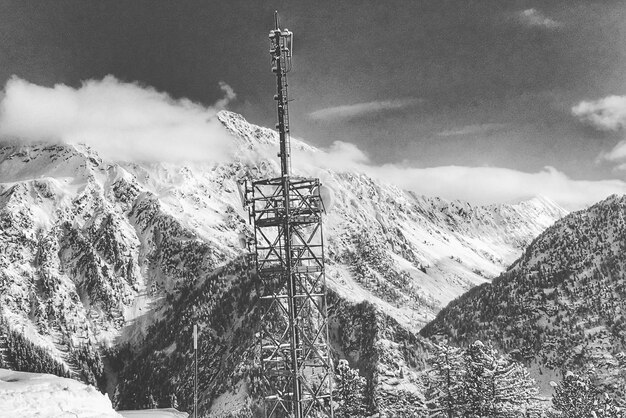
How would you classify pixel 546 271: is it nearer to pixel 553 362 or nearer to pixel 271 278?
pixel 553 362

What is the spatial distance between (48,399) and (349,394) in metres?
32.5

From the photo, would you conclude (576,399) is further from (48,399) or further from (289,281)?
(48,399)

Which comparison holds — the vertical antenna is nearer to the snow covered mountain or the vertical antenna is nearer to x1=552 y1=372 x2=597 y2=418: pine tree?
x1=552 y1=372 x2=597 y2=418: pine tree

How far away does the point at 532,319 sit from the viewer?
178 m

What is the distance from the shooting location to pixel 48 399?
717 inches

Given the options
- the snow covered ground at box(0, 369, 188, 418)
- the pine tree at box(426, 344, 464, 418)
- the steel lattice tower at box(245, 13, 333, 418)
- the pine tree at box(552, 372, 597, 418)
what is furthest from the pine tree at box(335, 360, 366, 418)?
the snow covered ground at box(0, 369, 188, 418)

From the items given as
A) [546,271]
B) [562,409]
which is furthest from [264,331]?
[546,271]

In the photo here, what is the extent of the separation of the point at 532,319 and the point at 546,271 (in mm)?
21585

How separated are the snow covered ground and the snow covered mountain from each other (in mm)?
140603

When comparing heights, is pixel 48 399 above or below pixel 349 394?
above

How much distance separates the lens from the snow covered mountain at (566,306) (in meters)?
156

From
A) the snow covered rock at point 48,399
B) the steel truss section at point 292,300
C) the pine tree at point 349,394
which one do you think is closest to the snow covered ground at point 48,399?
the snow covered rock at point 48,399

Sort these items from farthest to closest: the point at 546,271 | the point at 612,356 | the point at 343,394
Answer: the point at 546,271 → the point at 612,356 → the point at 343,394

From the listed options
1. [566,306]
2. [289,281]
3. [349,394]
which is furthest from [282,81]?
[566,306]
